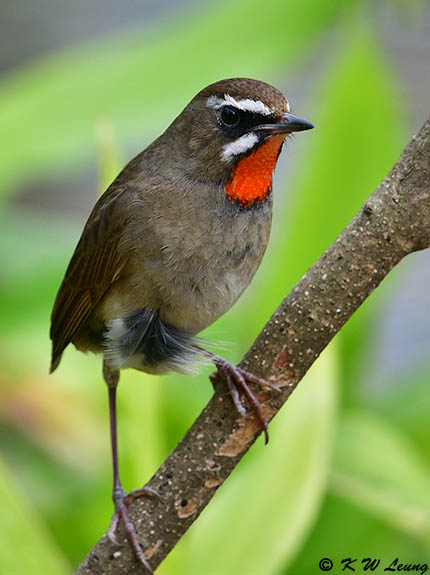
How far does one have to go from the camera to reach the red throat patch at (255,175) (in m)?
2.25

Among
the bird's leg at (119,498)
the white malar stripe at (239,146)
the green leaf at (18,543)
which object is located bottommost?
the green leaf at (18,543)

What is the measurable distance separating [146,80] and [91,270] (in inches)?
54.7

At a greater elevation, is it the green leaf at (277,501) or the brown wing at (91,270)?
the brown wing at (91,270)

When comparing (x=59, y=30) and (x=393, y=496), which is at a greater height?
(x=59, y=30)

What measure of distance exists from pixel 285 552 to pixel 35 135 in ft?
6.39

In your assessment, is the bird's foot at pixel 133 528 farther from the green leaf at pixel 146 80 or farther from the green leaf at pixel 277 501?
the green leaf at pixel 146 80

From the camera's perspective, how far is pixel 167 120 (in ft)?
11.6

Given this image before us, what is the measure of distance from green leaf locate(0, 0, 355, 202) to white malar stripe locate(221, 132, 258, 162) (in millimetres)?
1278

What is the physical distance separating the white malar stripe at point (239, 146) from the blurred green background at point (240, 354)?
568 mm

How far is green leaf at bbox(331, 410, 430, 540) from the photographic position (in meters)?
2.68

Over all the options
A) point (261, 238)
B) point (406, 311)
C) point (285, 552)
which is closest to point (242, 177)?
point (261, 238)

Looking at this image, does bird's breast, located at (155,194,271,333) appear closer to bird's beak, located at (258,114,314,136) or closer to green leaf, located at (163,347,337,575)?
bird's beak, located at (258,114,314,136)

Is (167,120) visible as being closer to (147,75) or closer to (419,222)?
(147,75)

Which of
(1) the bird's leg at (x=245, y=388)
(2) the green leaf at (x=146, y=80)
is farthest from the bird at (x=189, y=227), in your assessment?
(2) the green leaf at (x=146, y=80)
